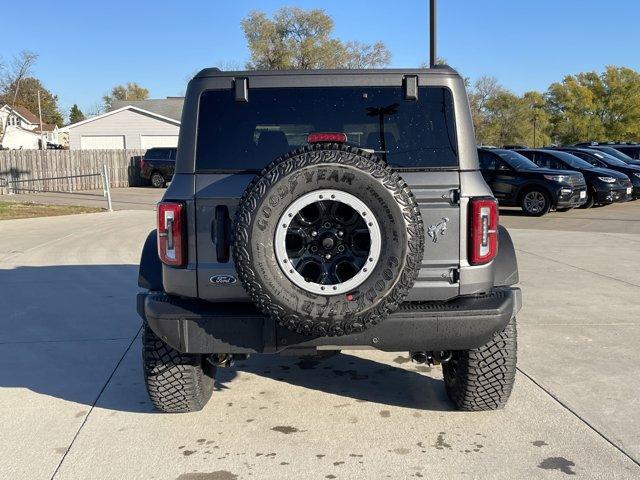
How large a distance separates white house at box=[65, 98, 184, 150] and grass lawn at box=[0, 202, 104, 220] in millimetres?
19240

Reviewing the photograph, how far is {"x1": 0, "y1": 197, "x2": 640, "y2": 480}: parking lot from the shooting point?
333cm

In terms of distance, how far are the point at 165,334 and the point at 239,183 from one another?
885 millimetres

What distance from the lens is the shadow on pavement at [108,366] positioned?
4.36 meters

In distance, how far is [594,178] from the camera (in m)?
17.6

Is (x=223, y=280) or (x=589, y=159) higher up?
(x=589, y=159)

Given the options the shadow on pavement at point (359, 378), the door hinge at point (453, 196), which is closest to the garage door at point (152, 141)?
the shadow on pavement at point (359, 378)

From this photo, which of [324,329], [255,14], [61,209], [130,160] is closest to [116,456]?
[324,329]

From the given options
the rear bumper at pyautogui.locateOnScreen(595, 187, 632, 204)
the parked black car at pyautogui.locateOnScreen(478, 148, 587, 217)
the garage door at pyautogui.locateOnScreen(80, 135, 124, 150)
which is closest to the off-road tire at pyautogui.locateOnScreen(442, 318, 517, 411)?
the parked black car at pyautogui.locateOnScreen(478, 148, 587, 217)

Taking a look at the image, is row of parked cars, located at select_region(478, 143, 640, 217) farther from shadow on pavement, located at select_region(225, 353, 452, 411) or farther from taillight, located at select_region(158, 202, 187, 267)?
taillight, located at select_region(158, 202, 187, 267)

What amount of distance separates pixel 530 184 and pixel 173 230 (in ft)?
46.0

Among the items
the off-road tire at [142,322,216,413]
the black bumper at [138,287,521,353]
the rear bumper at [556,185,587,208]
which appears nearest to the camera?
the black bumper at [138,287,521,353]

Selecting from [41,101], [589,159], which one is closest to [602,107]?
[589,159]

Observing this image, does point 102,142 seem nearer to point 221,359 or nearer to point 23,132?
point 221,359

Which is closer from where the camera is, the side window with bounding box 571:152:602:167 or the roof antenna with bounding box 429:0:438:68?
the roof antenna with bounding box 429:0:438:68
